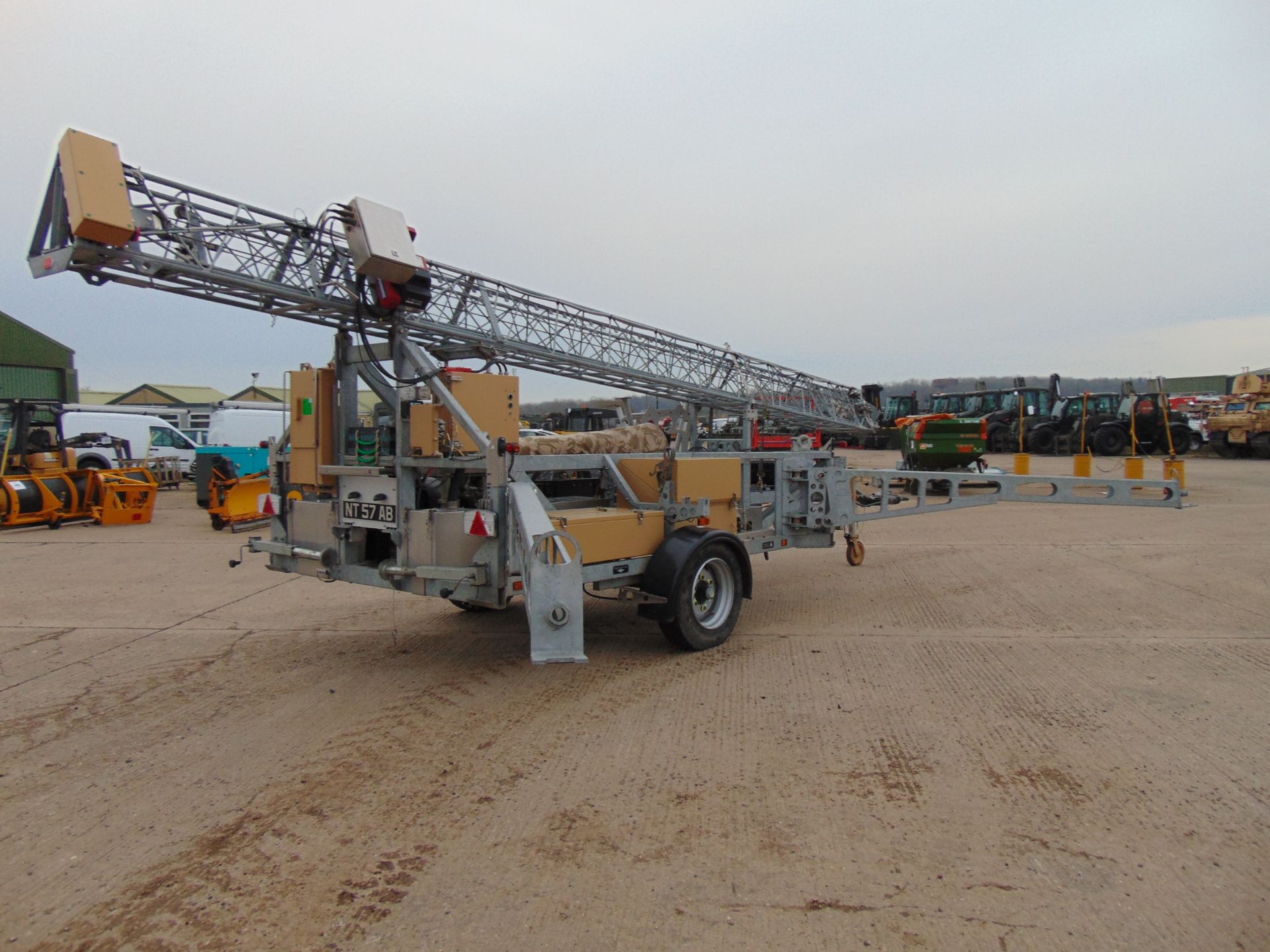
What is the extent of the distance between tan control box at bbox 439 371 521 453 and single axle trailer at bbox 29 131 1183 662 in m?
0.01

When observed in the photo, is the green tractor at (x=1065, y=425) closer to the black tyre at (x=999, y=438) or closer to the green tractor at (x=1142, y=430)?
the black tyre at (x=999, y=438)

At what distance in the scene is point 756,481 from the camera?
7098 millimetres

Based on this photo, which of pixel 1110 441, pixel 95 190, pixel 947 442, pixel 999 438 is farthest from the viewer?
pixel 999 438

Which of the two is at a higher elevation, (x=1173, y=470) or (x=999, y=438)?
(x=999, y=438)

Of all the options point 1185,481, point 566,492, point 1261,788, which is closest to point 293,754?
point 566,492

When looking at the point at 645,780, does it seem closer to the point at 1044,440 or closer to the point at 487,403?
the point at 487,403

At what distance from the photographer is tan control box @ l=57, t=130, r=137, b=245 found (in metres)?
4.20

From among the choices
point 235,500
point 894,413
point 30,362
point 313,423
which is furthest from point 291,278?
point 30,362

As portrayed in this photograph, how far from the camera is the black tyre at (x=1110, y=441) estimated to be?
79.1 ft

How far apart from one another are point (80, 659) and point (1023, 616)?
7342mm

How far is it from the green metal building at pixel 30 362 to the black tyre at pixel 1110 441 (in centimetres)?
4294

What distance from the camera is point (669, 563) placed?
5.27 meters

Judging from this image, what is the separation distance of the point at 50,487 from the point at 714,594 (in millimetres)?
13131

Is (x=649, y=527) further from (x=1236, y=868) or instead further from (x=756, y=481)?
(x=1236, y=868)
